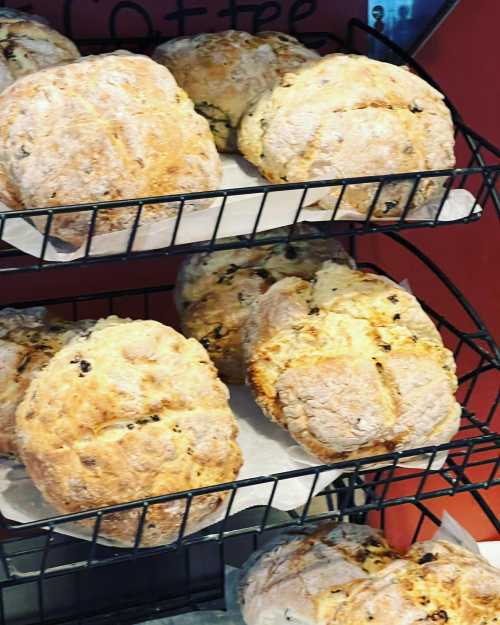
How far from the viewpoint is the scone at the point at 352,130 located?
1.18 meters

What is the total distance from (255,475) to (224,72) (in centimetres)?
53

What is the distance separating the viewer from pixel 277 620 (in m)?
1.36

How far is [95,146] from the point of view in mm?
1058

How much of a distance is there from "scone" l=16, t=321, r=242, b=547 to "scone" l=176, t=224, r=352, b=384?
21 centimetres

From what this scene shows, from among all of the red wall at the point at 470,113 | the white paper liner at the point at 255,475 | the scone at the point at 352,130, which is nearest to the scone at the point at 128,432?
the white paper liner at the point at 255,475

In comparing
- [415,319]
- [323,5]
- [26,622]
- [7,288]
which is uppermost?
[323,5]

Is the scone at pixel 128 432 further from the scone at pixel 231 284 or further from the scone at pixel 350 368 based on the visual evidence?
the scone at pixel 231 284

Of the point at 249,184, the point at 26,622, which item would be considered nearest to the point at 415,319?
the point at 249,184

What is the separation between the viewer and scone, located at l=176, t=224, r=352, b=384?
1.37 m

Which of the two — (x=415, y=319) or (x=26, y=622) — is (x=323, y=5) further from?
(x=26, y=622)

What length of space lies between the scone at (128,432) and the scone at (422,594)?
0.28 meters

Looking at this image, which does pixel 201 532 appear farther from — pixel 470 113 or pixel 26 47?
pixel 470 113

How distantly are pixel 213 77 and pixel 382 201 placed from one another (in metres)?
0.29

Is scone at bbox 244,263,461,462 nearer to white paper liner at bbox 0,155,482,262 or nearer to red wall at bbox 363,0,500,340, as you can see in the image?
white paper liner at bbox 0,155,482,262
